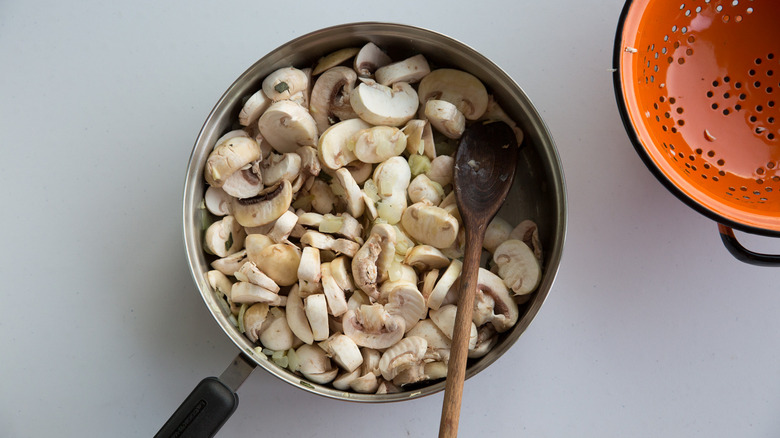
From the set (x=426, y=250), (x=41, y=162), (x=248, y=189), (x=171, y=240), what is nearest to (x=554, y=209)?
(x=426, y=250)

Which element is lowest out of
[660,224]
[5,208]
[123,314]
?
[660,224]

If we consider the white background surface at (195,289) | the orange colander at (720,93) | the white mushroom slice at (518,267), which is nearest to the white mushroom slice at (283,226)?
the white background surface at (195,289)

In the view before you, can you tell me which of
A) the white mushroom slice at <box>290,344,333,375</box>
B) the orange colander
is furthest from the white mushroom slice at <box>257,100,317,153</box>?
the orange colander

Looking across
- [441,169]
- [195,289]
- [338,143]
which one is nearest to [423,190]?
[441,169]

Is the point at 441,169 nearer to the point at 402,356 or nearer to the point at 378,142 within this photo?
the point at 378,142

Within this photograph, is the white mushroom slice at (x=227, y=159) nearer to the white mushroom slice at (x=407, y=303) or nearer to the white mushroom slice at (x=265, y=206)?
the white mushroom slice at (x=265, y=206)

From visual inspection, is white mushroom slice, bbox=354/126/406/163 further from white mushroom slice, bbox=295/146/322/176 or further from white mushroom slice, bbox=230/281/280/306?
white mushroom slice, bbox=230/281/280/306

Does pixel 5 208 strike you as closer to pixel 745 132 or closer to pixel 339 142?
pixel 339 142
